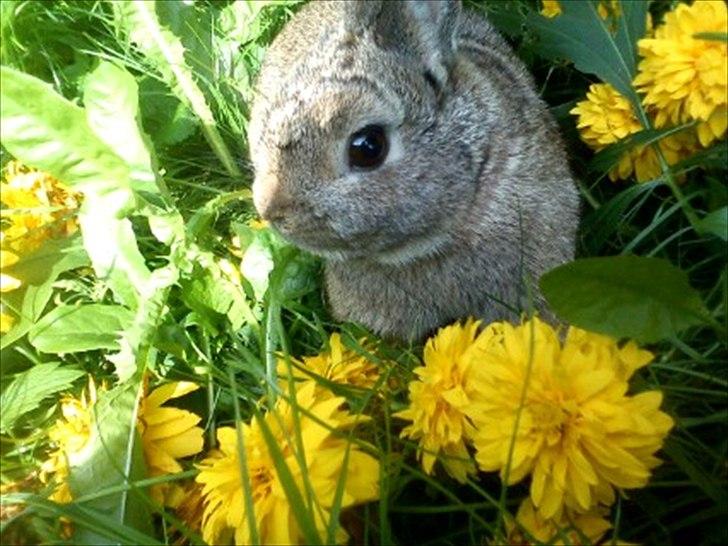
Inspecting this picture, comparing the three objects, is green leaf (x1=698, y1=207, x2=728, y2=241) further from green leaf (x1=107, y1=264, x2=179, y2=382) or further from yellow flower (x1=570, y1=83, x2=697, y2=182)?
green leaf (x1=107, y1=264, x2=179, y2=382)

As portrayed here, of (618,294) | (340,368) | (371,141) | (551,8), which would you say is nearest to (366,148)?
(371,141)

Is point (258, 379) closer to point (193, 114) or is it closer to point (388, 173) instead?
point (388, 173)

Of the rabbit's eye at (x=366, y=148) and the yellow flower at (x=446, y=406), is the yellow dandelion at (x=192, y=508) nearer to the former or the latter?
the yellow flower at (x=446, y=406)

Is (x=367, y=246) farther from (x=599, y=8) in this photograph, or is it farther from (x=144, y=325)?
(x=599, y=8)

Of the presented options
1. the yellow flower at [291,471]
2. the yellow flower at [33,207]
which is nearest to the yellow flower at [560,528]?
the yellow flower at [291,471]

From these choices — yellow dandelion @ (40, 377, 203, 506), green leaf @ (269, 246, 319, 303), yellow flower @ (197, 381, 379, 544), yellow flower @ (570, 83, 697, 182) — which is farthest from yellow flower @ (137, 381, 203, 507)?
yellow flower @ (570, 83, 697, 182)
